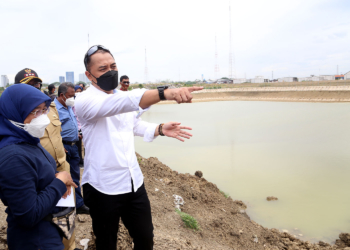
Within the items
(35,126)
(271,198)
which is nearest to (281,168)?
(271,198)

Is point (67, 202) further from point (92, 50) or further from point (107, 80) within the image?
point (92, 50)

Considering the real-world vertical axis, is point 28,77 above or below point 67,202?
above

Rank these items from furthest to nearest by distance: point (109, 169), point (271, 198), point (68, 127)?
point (271, 198) < point (68, 127) < point (109, 169)

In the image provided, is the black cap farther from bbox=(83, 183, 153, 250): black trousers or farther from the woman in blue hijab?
bbox=(83, 183, 153, 250): black trousers

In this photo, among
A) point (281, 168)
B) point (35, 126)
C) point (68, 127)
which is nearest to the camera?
point (35, 126)

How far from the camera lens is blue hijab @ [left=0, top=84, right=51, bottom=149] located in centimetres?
161

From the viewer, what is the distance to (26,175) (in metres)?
1.55

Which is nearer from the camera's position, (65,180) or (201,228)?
(65,180)

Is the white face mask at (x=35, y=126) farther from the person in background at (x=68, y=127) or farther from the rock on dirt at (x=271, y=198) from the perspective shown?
the rock on dirt at (x=271, y=198)

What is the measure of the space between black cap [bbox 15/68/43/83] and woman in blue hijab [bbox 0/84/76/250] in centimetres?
201

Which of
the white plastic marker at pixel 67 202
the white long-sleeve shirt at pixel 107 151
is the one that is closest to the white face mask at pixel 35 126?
the white long-sleeve shirt at pixel 107 151

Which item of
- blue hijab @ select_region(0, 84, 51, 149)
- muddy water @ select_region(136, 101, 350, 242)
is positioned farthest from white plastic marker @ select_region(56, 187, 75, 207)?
muddy water @ select_region(136, 101, 350, 242)

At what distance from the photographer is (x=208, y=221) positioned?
4.25 m

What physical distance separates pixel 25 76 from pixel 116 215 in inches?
96.7
